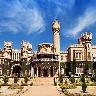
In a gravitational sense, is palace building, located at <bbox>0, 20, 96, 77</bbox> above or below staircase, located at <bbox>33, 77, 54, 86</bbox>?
above

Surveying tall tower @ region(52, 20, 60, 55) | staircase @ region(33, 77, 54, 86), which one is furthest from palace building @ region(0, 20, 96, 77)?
staircase @ region(33, 77, 54, 86)

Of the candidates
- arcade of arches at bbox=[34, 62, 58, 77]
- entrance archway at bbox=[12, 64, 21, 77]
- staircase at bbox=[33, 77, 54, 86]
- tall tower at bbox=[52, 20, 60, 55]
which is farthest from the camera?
entrance archway at bbox=[12, 64, 21, 77]

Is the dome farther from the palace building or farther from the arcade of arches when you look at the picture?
the arcade of arches

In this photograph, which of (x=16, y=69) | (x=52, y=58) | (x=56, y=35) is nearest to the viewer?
(x=52, y=58)

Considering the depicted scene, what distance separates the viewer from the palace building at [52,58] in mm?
87938

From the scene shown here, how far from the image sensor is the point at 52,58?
89.1 meters

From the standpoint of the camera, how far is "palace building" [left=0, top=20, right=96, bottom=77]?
289ft

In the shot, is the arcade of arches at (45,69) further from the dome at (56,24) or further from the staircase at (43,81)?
the dome at (56,24)

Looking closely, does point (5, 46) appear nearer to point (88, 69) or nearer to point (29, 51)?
point (29, 51)

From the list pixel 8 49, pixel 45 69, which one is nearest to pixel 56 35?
pixel 45 69

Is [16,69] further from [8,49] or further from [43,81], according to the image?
[43,81]

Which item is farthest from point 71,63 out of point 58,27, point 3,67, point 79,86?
point 79,86

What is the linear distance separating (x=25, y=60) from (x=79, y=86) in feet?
110

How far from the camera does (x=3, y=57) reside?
94.8m
